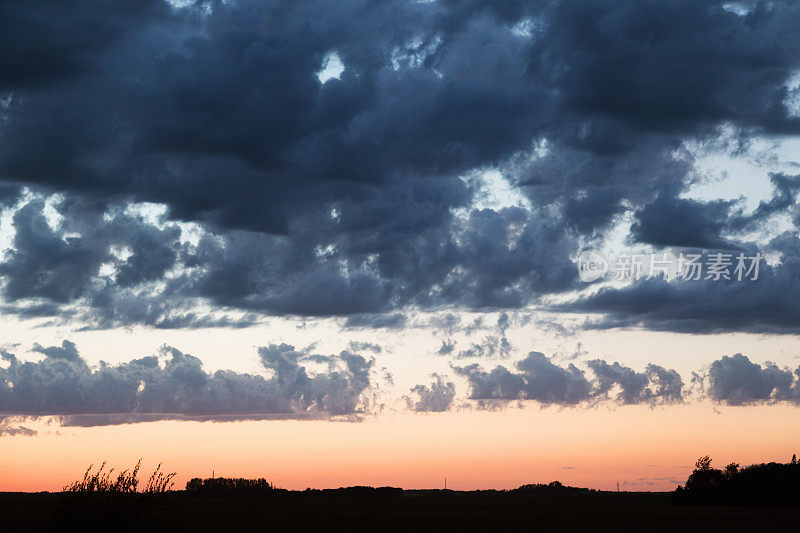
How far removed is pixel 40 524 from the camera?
44.9m

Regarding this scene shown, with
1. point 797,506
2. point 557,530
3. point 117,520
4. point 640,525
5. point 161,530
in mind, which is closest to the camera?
point 117,520

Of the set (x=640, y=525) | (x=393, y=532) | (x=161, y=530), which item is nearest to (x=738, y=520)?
(x=640, y=525)

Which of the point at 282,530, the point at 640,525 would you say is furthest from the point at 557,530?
the point at 282,530

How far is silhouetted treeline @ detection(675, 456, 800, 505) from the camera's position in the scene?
15125 centimetres

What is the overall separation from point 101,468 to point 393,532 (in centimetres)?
4515

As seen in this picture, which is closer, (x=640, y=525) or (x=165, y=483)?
(x=165, y=483)

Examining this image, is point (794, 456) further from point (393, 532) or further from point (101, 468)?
point (101, 468)

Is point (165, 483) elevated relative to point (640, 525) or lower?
elevated

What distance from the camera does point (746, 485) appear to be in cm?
15412

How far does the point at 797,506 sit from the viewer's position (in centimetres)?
15012

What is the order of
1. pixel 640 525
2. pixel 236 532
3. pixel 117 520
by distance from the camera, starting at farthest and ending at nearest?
pixel 640 525
pixel 236 532
pixel 117 520

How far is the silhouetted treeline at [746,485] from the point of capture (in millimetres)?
151250

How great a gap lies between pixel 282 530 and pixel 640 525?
124 ft

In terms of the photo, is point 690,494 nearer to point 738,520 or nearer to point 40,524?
point 738,520
